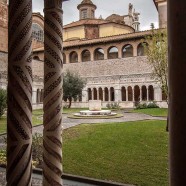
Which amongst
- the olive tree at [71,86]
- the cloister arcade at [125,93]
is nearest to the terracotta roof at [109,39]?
the cloister arcade at [125,93]

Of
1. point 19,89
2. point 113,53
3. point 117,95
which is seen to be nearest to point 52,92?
point 19,89

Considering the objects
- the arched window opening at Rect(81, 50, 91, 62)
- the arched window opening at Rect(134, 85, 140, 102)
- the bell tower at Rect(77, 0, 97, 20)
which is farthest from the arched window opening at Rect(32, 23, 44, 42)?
the arched window opening at Rect(134, 85, 140, 102)

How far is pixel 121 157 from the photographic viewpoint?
666 centimetres

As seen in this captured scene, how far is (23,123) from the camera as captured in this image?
2.48 metres

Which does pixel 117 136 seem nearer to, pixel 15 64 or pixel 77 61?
pixel 15 64

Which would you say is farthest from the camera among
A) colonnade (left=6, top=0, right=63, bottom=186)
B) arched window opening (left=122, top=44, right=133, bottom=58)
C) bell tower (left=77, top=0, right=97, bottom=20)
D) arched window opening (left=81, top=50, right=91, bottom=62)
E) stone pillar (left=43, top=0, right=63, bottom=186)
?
bell tower (left=77, top=0, right=97, bottom=20)

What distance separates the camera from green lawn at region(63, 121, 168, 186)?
5234 millimetres

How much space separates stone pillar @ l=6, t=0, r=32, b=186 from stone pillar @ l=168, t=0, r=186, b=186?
1592 millimetres

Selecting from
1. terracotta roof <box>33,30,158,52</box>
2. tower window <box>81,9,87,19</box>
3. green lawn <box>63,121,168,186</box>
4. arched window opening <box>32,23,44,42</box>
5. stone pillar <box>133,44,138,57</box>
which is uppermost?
tower window <box>81,9,87,19</box>

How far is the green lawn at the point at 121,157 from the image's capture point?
523 cm

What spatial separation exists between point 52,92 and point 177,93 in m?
2.15

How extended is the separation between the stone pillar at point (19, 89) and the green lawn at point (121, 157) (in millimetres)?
3033

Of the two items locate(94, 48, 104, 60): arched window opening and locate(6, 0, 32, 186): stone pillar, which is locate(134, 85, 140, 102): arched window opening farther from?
locate(6, 0, 32, 186): stone pillar

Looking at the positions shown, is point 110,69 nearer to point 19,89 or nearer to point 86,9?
point 86,9
